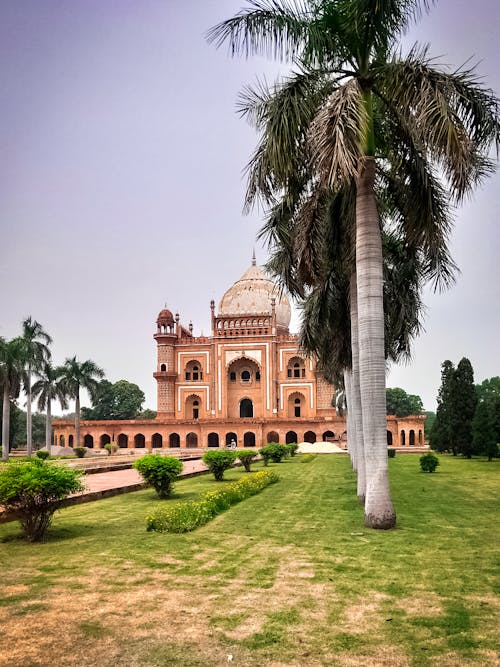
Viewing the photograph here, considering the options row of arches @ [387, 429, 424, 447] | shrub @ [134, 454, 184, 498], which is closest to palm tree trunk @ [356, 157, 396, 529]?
shrub @ [134, 454, 184, 498]

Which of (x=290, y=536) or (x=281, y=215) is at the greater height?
(x=281, y=215)

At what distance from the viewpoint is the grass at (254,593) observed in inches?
157

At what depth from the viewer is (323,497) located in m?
12.7

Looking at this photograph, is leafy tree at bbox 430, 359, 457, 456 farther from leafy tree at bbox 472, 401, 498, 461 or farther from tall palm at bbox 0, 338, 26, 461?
tall palm at bbox 0, 338, 26, 461

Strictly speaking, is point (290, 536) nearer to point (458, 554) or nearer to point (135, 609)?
point (458, 554)

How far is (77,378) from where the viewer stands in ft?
141

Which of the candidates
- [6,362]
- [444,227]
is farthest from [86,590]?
[6,362]

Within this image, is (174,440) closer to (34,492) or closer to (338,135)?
(34,492)

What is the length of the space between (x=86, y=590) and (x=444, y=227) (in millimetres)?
7444

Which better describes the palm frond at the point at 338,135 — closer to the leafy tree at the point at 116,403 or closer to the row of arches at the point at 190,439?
the row of arches at the point at 190,439

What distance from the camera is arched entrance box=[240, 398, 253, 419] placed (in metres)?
52.5

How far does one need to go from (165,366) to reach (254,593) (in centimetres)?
4785

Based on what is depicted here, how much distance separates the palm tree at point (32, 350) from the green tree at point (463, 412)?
23.0 m

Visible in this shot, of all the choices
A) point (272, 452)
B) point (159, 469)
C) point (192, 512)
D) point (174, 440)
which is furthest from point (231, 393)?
point (192, 512)
